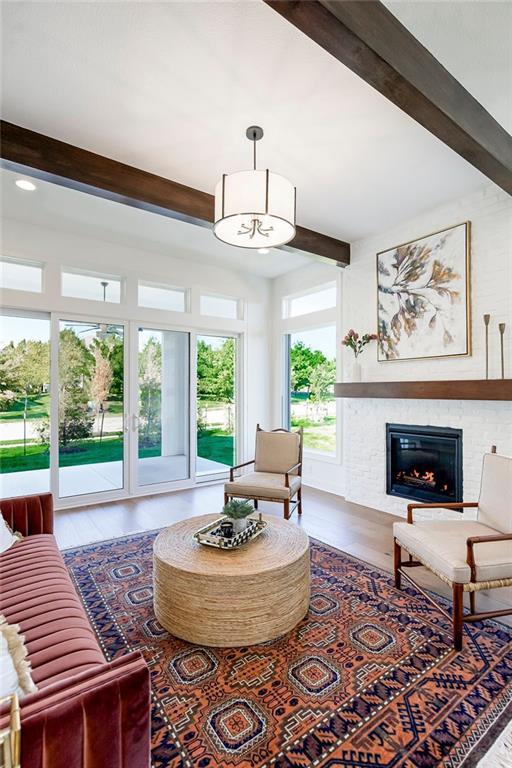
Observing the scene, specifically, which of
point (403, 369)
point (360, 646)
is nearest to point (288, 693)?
point (360, 646)

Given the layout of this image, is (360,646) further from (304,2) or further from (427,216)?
(427,216)

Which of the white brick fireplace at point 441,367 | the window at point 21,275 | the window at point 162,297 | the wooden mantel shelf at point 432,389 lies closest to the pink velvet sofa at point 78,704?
the wooden mantel shelf at point 432,389

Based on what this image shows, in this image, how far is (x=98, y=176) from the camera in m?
2.99

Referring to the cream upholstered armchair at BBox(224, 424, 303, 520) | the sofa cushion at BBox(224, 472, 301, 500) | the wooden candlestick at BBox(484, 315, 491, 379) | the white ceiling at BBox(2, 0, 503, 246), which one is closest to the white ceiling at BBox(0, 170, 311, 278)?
the white ceiling at BBox(2, 0, 503, 246)

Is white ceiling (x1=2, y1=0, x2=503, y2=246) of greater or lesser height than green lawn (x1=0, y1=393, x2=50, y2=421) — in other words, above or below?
above

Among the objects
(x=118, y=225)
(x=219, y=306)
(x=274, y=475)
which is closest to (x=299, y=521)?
(x=274, y=475)

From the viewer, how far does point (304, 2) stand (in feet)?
5.05

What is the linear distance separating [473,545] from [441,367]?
2127 millimetres

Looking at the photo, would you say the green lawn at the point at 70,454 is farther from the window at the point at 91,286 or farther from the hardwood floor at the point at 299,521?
the window at the point at 91,286

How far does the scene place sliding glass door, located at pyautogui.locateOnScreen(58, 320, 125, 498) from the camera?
4531 millimetres

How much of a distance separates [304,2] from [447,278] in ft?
9.46

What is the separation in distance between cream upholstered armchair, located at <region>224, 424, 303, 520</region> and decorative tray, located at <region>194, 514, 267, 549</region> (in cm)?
108

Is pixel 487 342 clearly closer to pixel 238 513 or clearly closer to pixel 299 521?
pixel 299 521

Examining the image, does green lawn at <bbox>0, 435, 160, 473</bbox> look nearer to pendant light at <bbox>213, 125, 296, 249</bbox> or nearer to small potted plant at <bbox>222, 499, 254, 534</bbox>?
small potted plant at <bbox>222, 499, 254, 534</bbox>
